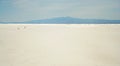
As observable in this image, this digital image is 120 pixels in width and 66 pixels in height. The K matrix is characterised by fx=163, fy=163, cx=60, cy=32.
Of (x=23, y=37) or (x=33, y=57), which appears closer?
(x=33, y=57)

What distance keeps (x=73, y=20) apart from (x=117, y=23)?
555 millimetres

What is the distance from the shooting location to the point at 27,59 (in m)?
1.35

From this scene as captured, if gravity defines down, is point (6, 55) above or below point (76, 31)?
below

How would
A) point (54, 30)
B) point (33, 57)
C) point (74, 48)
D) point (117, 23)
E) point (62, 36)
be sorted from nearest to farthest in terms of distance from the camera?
1. point (33, 57)
2. point (74, 48)
3. point (62, 36)
4. point (54, 30)
5. point (117, 23)

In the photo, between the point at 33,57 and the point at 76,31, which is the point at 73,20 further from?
the point at 33,57

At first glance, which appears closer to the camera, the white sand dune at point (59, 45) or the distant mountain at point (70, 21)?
the white sand dune at point (59, 45)

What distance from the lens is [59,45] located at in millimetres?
1583

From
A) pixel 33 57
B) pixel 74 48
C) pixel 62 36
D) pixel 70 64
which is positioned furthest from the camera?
pixel 62 36

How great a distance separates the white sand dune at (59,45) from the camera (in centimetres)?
131

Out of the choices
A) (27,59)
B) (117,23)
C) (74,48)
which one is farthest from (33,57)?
(117,23)

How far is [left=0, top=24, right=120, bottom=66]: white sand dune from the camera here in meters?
1.31

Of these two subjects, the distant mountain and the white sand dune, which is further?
the distant mountain

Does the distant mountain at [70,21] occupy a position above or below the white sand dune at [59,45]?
above

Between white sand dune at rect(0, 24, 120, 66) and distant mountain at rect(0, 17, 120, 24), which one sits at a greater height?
distant mountain at rect(0, 17, 120, 24)
